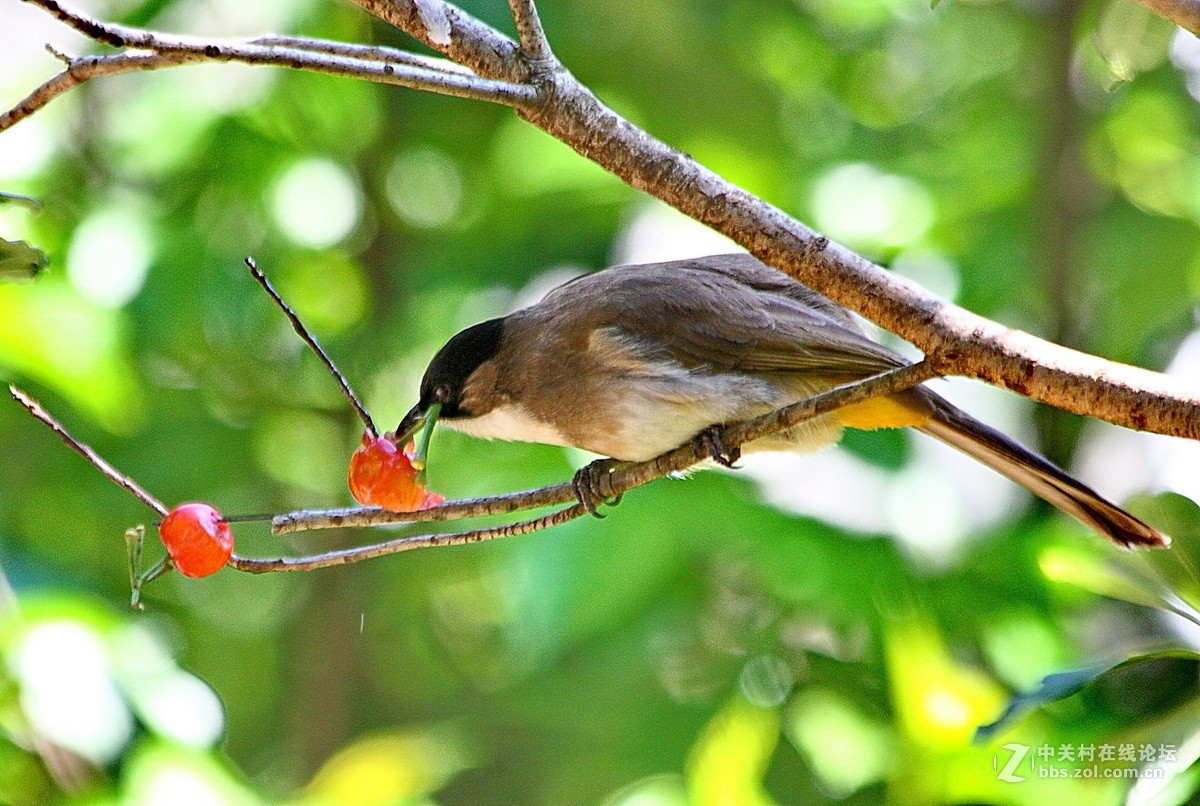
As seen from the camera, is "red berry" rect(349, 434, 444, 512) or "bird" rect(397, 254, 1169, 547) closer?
"red berry" rect(349, 434, 444, 512)

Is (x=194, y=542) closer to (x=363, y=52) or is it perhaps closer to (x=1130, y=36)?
(x=363, y=52)

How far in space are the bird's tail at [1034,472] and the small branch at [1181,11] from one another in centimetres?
126

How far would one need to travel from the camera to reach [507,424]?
347 cm

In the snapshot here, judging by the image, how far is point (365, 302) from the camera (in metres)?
5.36

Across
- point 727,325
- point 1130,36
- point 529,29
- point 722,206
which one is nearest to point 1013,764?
point 727,325

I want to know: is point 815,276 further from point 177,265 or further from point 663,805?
point 177,265

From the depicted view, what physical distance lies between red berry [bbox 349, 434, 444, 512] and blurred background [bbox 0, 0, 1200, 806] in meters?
1.08

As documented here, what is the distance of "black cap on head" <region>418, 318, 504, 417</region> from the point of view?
133 inches

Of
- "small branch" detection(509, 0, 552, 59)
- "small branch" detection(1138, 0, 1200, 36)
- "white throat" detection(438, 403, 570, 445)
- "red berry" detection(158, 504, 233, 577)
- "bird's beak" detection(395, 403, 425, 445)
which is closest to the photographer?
"small branch" detection(1138, 0, 1200, 36)

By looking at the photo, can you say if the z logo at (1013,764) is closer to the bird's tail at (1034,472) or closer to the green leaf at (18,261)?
the bird's tail at (1034,472)

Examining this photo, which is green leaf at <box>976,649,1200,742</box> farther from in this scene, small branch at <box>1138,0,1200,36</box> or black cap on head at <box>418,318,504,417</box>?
black cap on head at <box>418,318,504,417</box>

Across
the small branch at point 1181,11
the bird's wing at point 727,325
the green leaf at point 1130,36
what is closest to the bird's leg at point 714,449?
the bird's wing at point 727,325

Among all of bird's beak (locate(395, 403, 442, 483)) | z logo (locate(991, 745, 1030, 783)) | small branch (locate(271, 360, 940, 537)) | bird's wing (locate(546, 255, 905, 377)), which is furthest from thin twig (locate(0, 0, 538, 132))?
z logo (locate(991, 745, 1030, 783))

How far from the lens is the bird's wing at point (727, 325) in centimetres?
329
